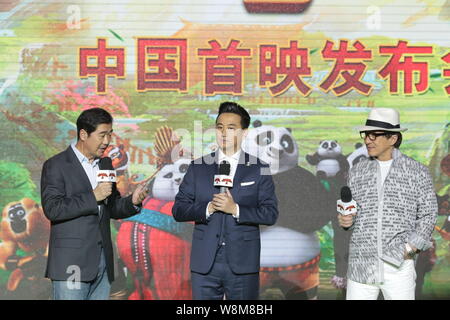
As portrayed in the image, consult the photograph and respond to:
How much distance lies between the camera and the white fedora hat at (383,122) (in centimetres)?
523

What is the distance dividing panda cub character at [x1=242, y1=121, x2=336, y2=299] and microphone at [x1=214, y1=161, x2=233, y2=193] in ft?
9.46

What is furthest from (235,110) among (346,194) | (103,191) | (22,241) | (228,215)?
(22,241)

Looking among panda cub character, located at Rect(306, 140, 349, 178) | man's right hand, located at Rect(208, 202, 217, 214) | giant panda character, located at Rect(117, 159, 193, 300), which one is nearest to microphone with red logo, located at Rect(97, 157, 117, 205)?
man's right hand, located at Rect(208, 202, 217, 214)

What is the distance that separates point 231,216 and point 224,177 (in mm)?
390

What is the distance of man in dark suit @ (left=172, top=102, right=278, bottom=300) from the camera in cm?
492

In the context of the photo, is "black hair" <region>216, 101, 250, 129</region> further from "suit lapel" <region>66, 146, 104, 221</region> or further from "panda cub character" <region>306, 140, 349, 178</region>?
"panda cub character" <region>306, 140, 349, 178</region>

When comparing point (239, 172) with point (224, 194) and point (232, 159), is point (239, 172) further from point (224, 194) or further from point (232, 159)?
point (224, 194)

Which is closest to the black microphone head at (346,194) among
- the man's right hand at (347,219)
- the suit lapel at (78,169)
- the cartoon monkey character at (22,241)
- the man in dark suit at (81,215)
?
the man's right hand at (347,219)

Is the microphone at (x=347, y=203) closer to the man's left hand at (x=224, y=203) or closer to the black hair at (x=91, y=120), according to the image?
the man's left hand at (x=224, y=203)

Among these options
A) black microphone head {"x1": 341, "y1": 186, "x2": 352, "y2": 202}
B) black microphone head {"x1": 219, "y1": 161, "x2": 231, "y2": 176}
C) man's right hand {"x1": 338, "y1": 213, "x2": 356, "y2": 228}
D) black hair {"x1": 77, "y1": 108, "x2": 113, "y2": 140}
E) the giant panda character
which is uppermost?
black hair {"x1": 77, "y1": 108, "x2": 113, "y2": 140}

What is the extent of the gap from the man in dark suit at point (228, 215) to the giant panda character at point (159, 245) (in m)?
2.54

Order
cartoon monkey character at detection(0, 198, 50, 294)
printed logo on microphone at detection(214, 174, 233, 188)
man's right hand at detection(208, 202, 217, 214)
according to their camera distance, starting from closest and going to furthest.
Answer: printed logo on microphone at detection(214, 174, 233, 188), man's right hand at detection(208, 202, 217, 214), cartoon monkey character at detection(0, 198, 50, 294)

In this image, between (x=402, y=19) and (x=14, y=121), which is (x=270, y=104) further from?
(x=14, y=121)

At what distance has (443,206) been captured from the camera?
7.64 m
